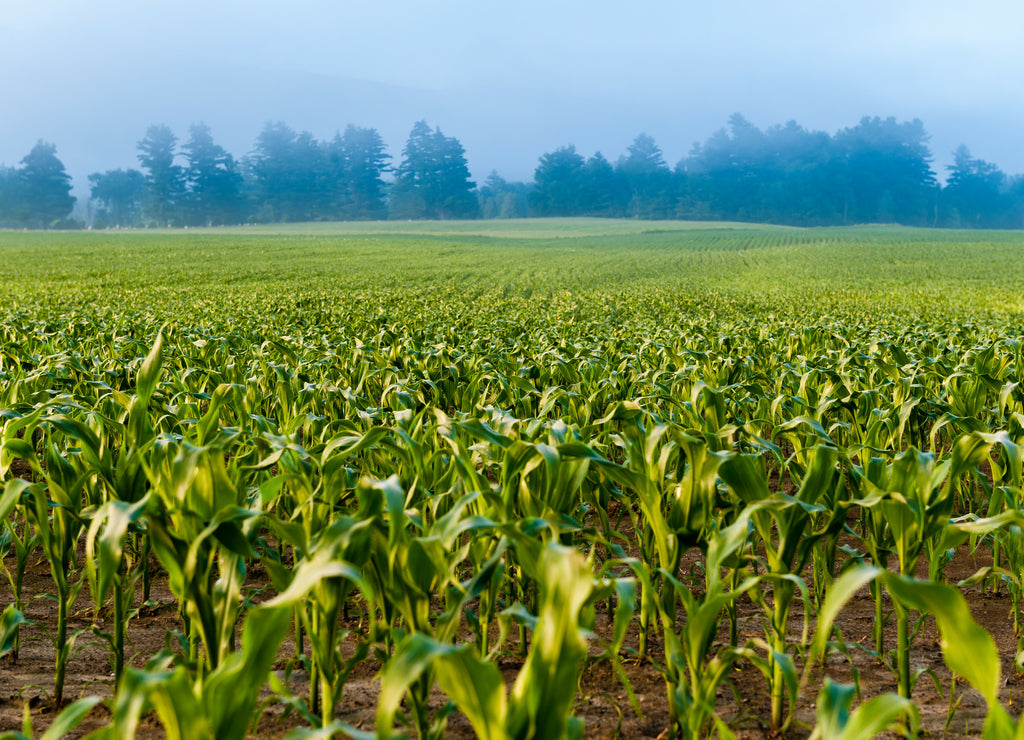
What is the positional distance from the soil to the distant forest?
118 m

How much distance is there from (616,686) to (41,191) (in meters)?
130

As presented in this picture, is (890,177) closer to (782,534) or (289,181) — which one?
(289,181)

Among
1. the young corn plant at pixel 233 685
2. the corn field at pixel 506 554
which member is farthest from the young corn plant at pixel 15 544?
the young corn plant at pixel 233 685

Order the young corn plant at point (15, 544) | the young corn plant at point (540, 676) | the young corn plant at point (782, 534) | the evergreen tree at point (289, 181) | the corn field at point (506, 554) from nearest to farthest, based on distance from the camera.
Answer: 1. the young corn plant at point (540, 676)
2. the corn field at point (506, 554)
3. the young corn plant at point (15, 544)
4. the young corn plant at point (782, 534)
5. the evergreen tree at point (289, 181)

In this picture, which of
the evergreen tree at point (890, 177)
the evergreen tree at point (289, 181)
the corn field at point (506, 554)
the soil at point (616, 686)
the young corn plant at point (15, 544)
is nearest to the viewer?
the corn field at point (506, 554)

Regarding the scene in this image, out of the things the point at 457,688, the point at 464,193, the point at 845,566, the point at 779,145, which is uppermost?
the point at 779,145

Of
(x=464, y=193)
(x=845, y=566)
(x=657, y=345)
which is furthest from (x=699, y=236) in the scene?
(x=845, y=566)

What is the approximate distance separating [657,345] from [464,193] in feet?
384

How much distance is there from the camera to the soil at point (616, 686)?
240cm

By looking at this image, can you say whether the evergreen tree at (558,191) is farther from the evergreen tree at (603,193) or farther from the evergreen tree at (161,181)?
the evergreen tree at (161,181)

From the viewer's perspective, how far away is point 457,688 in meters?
1.48

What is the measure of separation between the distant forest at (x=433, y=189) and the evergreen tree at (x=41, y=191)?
7.0 inches

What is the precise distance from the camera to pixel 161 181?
11250 cm

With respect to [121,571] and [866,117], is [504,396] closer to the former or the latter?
[121,571]
